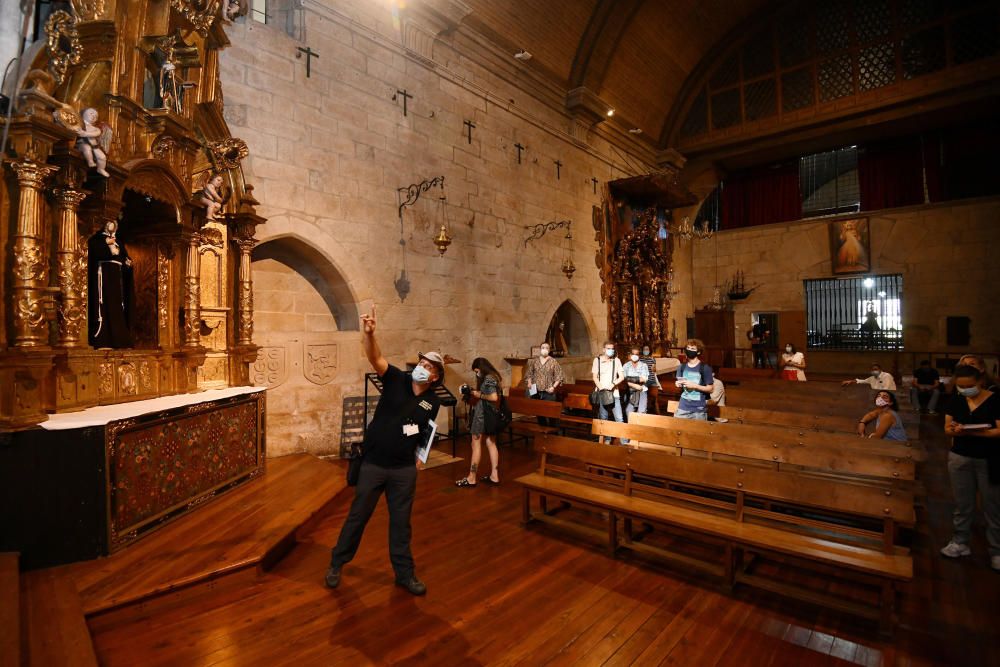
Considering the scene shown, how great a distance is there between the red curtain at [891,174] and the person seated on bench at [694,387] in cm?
1262

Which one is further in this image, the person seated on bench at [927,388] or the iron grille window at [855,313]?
the iron grille window at [855,313]

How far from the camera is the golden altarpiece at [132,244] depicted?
328 centimetres

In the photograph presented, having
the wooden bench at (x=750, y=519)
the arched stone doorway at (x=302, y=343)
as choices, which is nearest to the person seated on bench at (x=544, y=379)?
the arched stone doorway at (x=302, y=343)

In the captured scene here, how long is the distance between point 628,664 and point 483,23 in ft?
32.1

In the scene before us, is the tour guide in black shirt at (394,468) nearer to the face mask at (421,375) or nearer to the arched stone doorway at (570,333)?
the face mask at (421,375)

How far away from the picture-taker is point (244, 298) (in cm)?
533

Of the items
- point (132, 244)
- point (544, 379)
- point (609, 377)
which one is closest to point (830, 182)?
point (609, 377)

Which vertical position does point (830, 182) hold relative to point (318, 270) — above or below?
above

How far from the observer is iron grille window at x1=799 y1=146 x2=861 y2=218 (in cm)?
1511

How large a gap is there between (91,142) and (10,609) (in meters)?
2.90

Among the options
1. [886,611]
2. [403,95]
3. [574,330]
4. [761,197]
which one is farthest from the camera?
[761,197]

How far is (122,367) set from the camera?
412cm

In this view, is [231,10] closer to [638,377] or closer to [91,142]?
[91,142]

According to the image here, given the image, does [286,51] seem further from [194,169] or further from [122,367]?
[122,367]
